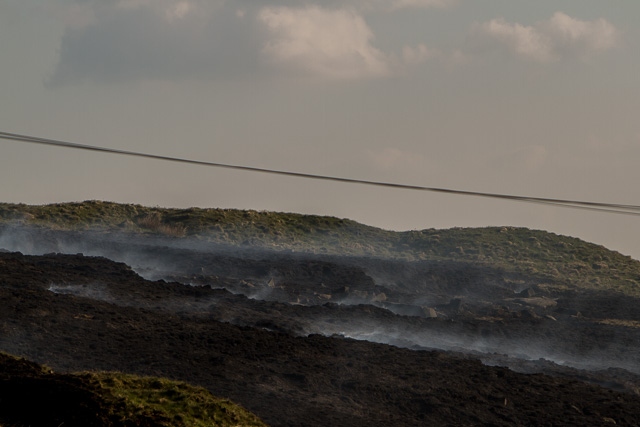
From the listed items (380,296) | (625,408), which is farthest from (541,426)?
(380,296)

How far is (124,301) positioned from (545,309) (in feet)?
38.2

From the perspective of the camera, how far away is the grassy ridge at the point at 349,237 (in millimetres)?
33000

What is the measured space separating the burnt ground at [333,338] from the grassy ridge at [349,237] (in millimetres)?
6192

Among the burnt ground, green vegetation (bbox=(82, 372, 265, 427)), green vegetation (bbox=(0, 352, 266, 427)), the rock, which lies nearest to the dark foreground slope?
the burnt ground

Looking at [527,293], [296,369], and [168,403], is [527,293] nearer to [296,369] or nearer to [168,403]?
[296,369]

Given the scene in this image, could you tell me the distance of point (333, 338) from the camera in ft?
53.6

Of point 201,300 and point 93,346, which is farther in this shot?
point 201,300

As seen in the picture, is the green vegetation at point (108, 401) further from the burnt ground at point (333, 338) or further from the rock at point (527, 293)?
the rock at point (527, 293)

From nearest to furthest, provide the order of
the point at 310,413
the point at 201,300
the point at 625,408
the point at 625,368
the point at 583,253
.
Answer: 1. the point at 310,413
2. the point at 625,408
3. the point at 625,368
4. the point at 201,300
5. the point at 583,253

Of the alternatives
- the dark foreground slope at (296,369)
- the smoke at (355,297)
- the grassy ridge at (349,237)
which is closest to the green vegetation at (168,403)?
the dark foreground slope at (296,369)

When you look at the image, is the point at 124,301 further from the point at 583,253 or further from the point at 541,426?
the point at 583,253

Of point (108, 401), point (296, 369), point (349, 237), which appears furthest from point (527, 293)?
point (108, 401)

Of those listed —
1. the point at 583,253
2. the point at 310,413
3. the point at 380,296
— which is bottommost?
the point at 310,413

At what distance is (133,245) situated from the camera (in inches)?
1168
